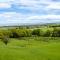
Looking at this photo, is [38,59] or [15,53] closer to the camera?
[38,59]

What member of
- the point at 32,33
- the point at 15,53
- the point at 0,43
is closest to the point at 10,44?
the point at 0,43

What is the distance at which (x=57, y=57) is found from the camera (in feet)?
72.7

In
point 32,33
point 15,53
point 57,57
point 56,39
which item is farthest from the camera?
point 32,33

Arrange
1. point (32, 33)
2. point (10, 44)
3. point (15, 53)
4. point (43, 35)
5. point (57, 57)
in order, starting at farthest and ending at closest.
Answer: point (32, 33) → point (43, 35) → point (10, 44) → point (15, 53) → point (57, 57)

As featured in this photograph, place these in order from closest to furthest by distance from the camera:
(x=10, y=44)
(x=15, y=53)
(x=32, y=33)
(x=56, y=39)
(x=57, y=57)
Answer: (x=57, y=57) < (x=15, y=53) < (x=10, y=44) < (x=56, y=39) < (x=32, y=33)

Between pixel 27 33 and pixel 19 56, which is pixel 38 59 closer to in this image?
pixel 19 56

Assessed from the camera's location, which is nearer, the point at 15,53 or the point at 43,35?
the point at 15,53

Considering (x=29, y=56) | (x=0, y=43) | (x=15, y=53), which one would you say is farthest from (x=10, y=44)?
(x=29, y=56)

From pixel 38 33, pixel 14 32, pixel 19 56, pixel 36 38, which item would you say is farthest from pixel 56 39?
pixel 19 56

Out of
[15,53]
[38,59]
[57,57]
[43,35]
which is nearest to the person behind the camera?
[38,59]

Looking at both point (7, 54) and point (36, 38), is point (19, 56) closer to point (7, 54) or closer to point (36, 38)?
point (7, 54)

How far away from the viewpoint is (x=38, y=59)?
2077cm

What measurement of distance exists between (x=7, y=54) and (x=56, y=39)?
517 inches

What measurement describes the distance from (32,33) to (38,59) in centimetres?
2322
